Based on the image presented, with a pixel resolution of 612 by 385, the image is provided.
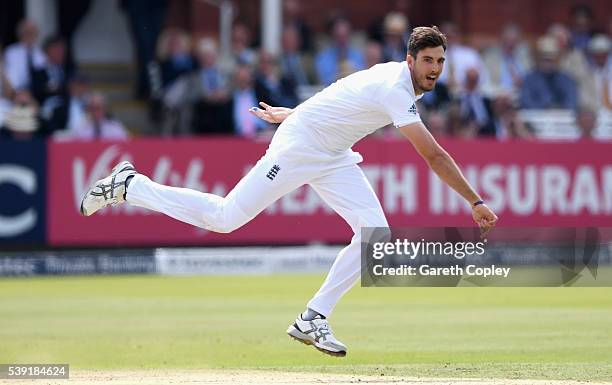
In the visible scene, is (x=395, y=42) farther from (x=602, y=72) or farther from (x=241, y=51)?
(x=602, y=72)

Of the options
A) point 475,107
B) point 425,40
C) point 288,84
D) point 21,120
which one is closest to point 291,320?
point 425,40

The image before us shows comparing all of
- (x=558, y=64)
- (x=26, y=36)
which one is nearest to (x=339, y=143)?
(x=26, y=36)

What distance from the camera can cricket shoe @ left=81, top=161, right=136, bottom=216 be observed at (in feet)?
28.0

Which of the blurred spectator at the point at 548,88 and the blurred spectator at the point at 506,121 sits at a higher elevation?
the blurred spectator at the point at 548,88

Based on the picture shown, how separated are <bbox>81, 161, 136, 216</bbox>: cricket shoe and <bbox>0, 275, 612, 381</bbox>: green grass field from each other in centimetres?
102

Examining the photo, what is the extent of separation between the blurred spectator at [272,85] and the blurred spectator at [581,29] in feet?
15.2

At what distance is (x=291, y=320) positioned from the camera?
10.9 meters

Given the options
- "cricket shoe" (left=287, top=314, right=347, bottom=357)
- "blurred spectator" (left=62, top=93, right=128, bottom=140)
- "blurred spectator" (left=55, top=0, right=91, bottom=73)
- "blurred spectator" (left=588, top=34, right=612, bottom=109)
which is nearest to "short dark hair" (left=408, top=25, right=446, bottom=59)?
"cricket shoe" (left=287, top=314, right=347, bottom=357)

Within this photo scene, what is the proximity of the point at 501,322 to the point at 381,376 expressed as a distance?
2916 millimetres

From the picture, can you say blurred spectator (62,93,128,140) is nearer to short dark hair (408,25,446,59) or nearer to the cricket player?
the cricket player

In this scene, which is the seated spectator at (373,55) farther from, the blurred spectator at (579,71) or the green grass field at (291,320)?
the green grass field at (291,320)

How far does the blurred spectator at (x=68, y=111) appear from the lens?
16.4 meters

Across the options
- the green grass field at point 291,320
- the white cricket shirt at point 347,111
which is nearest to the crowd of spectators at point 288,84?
the green grass field at point 291,320

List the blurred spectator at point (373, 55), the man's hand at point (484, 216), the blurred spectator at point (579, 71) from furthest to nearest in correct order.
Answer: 1. the blurred spectator at point (579, 71)
2. the blurred spectator at point (373, 55)
3. the man's hand at point (484, 216)
